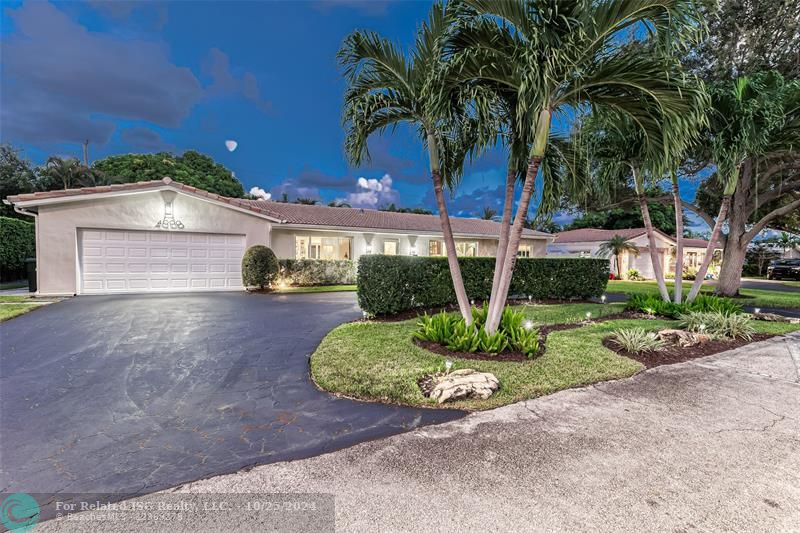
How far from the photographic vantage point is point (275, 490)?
7.41 feet

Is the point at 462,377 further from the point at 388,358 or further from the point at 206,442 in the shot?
the point at 206,442

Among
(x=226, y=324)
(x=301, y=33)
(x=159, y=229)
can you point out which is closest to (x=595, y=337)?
(x=226, y=324)

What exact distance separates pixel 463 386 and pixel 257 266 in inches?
434

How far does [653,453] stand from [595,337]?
4231 millimetres

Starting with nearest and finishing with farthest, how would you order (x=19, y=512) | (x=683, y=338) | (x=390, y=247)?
1. (x=19, y=512)
2. (x=683, y=338)
3. (x=390, y=247)

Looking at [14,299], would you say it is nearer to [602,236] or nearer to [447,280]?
[447,280]

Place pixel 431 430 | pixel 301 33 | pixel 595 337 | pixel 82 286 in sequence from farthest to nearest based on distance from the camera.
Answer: pixel 301 33, pixel 82 286, pixel 595 337, pixel 431 430

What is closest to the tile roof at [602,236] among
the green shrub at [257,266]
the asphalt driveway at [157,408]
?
the green shrub at [257,266]

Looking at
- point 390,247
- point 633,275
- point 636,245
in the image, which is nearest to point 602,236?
point 636,245

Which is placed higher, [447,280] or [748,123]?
[748,123]

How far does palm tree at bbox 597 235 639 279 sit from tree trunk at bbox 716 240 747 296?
1085cm

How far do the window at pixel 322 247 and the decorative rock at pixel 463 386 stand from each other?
1455 cm

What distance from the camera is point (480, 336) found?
5305mm

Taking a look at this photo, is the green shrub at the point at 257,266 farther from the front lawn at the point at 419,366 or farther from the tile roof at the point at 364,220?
the front lawn at the point at 419,366
